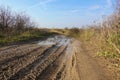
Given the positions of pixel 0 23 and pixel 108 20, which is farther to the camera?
pixel 0 23

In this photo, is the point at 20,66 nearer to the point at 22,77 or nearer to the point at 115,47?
Result: the point at 22,77

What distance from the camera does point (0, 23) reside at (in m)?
27.4

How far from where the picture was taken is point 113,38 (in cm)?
1336

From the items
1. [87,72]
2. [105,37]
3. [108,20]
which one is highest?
[108,20]

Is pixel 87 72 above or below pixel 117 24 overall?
below

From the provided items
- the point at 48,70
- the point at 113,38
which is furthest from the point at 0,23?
the point at 48,70

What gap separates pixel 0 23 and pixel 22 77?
20500 millimetres

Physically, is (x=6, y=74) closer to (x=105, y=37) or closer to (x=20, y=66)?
(x=20, y=66)

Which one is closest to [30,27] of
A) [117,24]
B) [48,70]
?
[117,24]

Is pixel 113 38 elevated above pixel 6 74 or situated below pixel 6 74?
above

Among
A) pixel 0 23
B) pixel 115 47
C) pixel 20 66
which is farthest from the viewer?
pixel 0 23

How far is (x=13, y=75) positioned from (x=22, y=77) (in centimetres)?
39

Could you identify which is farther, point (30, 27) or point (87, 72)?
point (30, 27)

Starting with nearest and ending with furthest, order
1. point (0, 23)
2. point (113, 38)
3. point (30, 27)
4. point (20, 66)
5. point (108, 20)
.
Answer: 1. point (20, 66)
2. point (113, 38)
3. point (108, 20)
4. point (0, 23)
5. point (30, 27)
